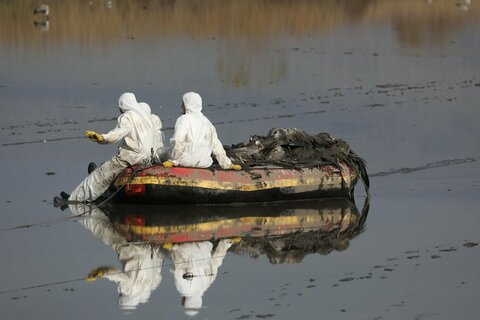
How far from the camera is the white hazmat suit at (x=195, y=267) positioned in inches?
505

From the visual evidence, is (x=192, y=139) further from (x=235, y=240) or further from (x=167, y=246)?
(x=167, y=246)

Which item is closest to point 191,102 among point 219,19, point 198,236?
point 198,236

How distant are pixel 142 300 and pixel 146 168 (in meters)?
3.81

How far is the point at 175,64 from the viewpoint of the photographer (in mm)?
30016

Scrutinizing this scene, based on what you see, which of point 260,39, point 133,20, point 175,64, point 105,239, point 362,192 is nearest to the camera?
point 105,239

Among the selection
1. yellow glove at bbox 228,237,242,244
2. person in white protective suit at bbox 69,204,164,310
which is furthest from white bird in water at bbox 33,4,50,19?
yellow glove at bbox 228,237,242,244

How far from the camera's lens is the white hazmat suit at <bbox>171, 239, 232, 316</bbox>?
12819 mm

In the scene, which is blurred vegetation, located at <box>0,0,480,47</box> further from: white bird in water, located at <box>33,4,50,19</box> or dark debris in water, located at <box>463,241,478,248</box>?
dark debris in water, located at <box>463,241,478,248</box>

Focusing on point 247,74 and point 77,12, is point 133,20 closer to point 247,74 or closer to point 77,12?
point 77,12

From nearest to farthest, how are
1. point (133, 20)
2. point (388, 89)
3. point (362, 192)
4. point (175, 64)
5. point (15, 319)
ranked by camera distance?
point (15, 319), point (362, 192), point (388, 89), point (175, 64), point (133, 20)

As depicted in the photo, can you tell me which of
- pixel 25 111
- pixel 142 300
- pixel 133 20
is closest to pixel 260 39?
pixel 133 20

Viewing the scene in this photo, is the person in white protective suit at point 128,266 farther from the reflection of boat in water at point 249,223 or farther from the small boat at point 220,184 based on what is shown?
the small boat at point 220,184

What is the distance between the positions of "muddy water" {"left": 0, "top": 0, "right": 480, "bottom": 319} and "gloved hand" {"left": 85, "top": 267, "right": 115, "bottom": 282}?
57 millimetres

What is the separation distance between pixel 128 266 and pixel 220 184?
2.72m
